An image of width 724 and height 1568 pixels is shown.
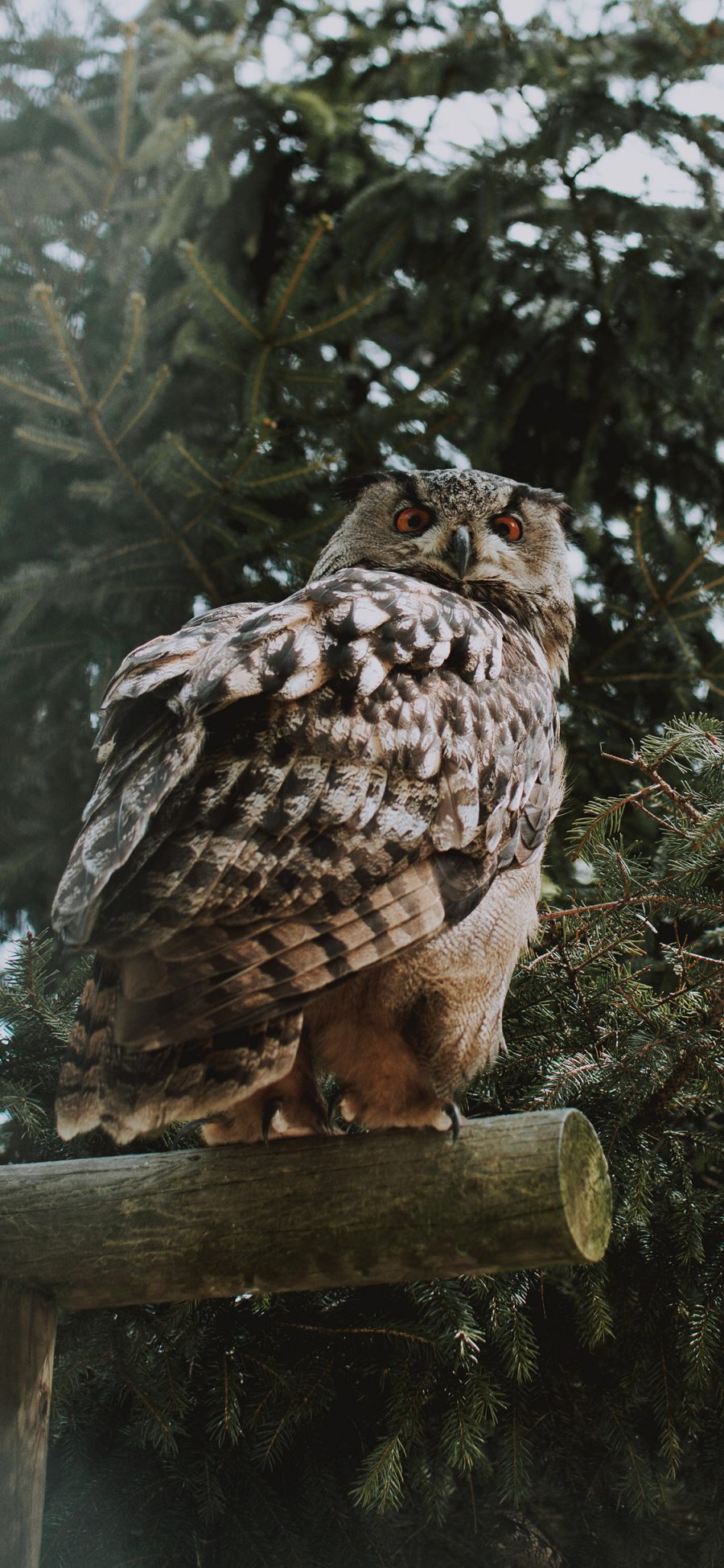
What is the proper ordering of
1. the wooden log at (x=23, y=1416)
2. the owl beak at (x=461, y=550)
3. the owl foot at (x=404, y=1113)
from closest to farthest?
the wooden log at (x=23, y=1416) → the owl foot at (x=404, y=1113) → the owl beak at (x=461, y=550)

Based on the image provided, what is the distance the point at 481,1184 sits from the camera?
153 cm

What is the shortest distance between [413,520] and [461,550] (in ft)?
0.57

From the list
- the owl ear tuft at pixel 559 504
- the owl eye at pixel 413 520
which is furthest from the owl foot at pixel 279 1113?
the owl ear tuft at pixel 559 504

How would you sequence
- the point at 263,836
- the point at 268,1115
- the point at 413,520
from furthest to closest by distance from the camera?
the point at 413,520, the point at 268,1115, the point at 263,836

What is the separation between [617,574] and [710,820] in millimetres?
1805

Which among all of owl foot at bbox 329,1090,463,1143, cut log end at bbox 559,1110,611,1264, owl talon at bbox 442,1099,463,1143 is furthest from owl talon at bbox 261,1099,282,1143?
cut log end at bbox 559,1110,611,1264

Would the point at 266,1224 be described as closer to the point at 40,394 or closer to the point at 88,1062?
the point at 88,1062

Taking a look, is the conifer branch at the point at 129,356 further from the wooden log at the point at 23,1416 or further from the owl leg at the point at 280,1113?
the wooden log at the point at 23,1416

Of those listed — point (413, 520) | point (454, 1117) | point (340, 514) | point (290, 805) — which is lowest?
point (454, 1117)

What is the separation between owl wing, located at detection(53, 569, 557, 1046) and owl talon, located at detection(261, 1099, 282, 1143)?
16.3 inches

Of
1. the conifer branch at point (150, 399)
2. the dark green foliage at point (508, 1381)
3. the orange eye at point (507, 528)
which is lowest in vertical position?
the dark green foliage at point (508, 1381)

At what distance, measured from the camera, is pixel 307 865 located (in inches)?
59.4

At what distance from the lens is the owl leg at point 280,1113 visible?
5.97ft

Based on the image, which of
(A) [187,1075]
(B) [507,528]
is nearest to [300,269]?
(B) [507,528]
